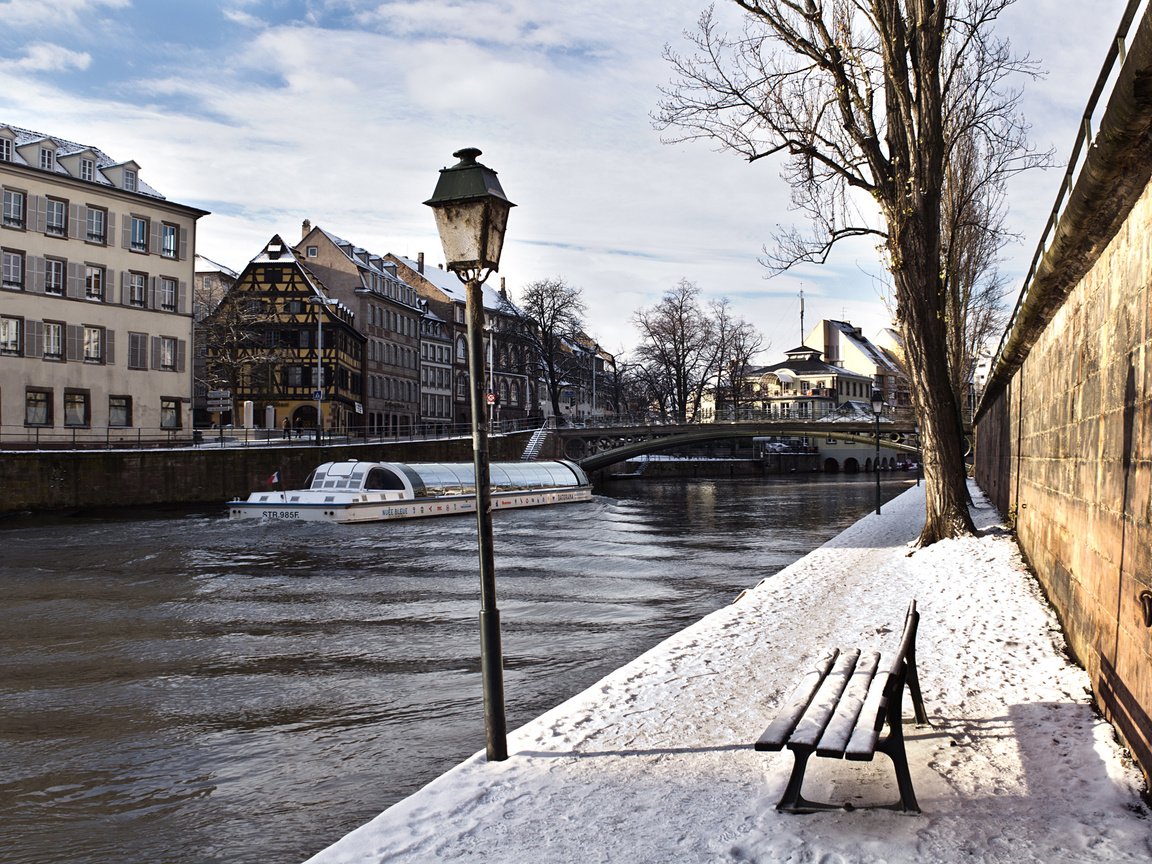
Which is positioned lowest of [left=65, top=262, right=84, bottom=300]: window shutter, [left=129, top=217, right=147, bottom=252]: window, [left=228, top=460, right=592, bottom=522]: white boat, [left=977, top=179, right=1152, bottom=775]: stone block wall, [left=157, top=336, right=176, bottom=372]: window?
[left=228, top=460, right=592, bottom=522]: white boat

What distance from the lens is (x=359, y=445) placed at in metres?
47.9

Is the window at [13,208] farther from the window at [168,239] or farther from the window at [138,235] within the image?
the window at [168,239]

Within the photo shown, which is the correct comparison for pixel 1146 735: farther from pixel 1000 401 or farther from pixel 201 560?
pixel 201 560

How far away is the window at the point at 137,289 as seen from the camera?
47.2 metres

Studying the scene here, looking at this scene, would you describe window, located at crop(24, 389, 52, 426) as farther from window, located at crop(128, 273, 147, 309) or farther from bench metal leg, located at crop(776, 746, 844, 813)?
bench metal leg, located at crop(776, 746, 844, 813)

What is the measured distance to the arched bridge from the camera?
57812 millimetres

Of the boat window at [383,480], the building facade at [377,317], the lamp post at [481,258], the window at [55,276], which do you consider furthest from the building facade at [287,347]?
the lamp post at [481,258]

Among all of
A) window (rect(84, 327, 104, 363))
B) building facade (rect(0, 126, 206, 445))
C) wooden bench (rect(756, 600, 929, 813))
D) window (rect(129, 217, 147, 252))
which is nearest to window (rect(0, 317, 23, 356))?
building facade (rect(0, 126, 206, 445))

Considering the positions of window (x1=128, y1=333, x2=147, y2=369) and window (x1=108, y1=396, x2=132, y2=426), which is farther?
window (x1=128, y1=333, x2=147, y2=369)

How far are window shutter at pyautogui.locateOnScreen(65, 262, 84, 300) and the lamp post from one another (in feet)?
140

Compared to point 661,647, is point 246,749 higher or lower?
lower

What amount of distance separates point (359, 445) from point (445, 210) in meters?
42.0

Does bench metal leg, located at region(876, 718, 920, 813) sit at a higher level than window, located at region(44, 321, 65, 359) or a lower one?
lower

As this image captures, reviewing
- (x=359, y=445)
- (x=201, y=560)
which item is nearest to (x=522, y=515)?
(x=359, y=445)
